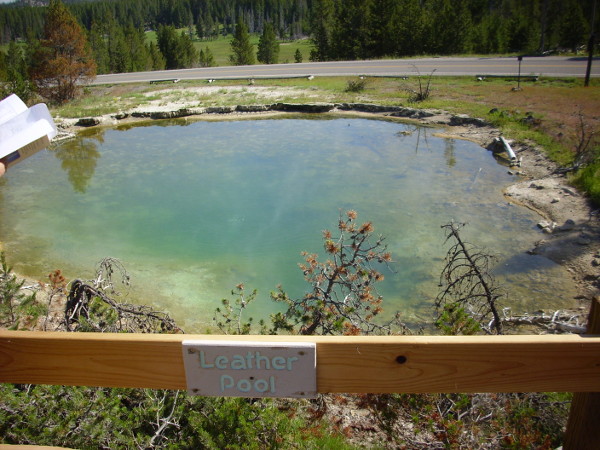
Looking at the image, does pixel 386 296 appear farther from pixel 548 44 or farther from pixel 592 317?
pixel 548 44

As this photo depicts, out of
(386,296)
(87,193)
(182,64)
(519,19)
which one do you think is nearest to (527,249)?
(386,296)

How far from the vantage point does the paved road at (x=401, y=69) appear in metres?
24.2

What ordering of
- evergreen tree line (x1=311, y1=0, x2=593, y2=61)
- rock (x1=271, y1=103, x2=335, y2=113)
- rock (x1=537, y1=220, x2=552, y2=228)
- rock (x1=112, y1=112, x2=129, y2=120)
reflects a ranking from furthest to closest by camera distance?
evergreen tree line (x1=311, y1=0, x2=593, y2=61)
rock (x1=112, y1=112, x2=129, y2=120)
rock (x1=271, y1=103, x2=335, y2=113)
rock (x1=537, y1=220, x2=552, y2=228)

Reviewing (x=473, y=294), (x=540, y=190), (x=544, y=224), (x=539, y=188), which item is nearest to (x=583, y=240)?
(x=544, y=224)

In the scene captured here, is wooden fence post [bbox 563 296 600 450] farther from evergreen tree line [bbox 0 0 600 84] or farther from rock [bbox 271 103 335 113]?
evergreen tree line [bbox 0 0 600 84]

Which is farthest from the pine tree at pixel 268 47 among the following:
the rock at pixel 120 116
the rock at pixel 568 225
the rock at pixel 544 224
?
the rock at pixel 568 225

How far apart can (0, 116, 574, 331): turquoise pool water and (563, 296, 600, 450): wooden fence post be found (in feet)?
16.6

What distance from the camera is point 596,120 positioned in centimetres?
1488

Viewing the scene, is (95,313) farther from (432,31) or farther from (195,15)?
(195,15)

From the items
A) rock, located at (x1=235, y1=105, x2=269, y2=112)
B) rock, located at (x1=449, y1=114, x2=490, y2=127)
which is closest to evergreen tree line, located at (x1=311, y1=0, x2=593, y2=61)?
rock, located at (x1=235, y1=105, x2=269, y2=112)

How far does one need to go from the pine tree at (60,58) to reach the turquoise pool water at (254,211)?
1023cm

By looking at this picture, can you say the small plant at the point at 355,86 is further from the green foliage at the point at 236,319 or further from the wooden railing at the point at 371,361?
the wooden railing at the point at 371,361

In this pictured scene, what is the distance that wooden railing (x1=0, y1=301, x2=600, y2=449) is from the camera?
1504 millimetres

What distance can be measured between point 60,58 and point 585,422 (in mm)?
28351
